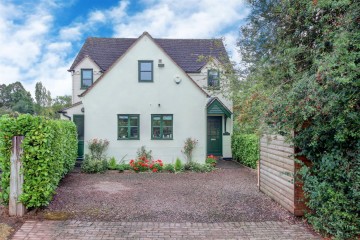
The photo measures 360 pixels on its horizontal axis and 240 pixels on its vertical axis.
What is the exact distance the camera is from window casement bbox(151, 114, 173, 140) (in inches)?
539

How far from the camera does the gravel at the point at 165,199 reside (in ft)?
20.0

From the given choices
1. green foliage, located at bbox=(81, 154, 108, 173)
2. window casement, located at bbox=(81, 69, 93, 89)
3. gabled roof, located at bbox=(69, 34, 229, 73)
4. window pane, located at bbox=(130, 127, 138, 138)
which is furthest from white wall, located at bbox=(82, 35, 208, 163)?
window casement, located at bbox=(81, 69, 93, 89)

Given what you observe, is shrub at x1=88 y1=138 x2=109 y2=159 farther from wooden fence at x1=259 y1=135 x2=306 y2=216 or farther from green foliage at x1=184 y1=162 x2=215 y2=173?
wooden fence at x1=259 y1=135 x2=306 y2=216

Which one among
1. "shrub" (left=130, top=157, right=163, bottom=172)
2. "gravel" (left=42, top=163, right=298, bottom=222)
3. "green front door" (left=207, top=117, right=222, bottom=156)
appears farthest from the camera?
"green front door" (left=207, top=117, right=222, bottom=156)

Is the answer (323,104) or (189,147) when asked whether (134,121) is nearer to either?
(189,147)

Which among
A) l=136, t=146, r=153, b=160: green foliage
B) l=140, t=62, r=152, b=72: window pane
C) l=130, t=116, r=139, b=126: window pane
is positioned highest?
l=140, t=62, r=152, b=72: window pane

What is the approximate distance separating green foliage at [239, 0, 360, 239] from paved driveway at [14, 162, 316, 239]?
0.87m

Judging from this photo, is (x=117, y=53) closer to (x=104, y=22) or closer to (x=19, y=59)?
(x=104, y=22)

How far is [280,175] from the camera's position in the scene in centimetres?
682

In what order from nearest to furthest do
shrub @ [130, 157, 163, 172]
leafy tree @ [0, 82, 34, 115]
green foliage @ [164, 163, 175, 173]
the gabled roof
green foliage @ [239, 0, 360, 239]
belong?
green foliage @ [239, 0, 360, 239]
shrub @ [130, 157, 163, 172]
green foliage @ [164, 163, 175, 173]
the gabled roof
leafy tree @ [0, 82, 34, 115]

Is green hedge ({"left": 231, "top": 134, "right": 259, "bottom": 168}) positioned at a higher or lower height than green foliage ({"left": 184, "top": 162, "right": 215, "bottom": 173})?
higher

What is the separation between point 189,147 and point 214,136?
4.04 m

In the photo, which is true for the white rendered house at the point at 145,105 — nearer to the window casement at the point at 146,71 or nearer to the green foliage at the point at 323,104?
the window casement at the point at 146,71

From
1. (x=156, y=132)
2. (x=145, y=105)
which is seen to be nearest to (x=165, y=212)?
(x=156, y=132)
